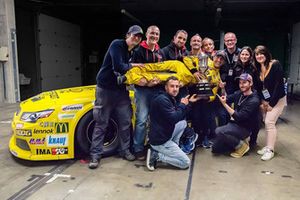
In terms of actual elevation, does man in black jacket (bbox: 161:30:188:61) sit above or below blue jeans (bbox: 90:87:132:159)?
above

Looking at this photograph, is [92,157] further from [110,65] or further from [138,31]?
[138,31]

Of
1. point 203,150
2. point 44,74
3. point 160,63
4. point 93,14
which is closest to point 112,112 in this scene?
point 160,63

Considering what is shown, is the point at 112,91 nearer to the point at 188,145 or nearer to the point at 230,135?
the point at 188,145

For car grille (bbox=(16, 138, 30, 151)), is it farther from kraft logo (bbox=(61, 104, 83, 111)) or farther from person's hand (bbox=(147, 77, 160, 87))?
person's hand (bbox=(147, 77, 160, 87))

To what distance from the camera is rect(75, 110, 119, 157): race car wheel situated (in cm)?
364

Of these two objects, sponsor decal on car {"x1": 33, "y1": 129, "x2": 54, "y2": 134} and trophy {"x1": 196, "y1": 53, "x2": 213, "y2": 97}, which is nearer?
sponsor decal on car {"x1": 33, "y1": 129, "x2": 54, "y2": 134}

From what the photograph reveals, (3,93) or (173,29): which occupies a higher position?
(173,29)

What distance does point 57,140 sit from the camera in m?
3.52

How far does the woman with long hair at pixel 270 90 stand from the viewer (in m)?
3.77

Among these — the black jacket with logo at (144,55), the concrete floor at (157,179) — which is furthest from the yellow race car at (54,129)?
the black jacket with logo at (144,55)

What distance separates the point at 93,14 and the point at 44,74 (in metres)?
4.61

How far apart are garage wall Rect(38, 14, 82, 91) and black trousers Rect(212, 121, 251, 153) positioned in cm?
875

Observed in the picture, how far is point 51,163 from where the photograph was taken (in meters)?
3.62

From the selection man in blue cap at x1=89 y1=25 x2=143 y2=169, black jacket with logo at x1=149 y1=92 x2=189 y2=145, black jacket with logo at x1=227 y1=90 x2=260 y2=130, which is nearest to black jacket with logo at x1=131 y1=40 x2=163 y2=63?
man in blue cap at x1=89 y1=25 x2=143 y2=169
